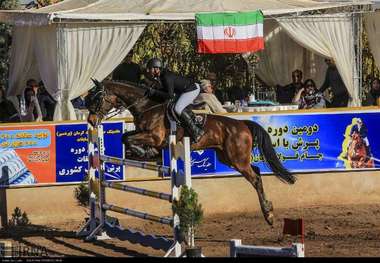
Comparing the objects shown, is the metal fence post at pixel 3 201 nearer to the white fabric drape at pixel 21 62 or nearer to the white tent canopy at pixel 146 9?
the white tent canopy at pixel 146 9

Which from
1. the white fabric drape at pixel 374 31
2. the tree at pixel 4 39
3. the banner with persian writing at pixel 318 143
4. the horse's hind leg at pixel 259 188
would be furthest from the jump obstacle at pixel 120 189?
the tree at pixel 4 39

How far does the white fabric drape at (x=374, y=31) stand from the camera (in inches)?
863

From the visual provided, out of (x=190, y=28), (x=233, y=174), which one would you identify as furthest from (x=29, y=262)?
(x=190, y=28)

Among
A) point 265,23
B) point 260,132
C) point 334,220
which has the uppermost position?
point 265,23

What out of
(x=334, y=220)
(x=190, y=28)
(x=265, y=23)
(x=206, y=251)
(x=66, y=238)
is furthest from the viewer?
(x=190, y=28)

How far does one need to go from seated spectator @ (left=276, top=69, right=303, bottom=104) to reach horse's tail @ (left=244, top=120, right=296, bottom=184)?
4.51 metres

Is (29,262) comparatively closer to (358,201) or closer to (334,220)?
(334,220)

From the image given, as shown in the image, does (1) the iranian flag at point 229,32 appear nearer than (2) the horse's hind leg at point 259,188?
No

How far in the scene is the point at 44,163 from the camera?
1795 cm

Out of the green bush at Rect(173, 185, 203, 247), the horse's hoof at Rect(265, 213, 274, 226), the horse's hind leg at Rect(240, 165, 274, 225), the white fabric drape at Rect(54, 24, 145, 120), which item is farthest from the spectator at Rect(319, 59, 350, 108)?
the green bush at Rect(173, 185, 203, 247)

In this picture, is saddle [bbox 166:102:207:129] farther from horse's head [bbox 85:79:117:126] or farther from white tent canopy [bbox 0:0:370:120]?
white tent canopy [bbox 0:0:370:120]

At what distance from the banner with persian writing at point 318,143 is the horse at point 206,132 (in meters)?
0.82

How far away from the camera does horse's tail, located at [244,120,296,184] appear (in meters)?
17.9

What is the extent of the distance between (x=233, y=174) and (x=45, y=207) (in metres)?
3.19
